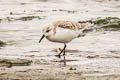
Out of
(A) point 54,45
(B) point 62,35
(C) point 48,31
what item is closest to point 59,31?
(B) point 62,35

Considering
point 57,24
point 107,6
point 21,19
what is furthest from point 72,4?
point 57,24

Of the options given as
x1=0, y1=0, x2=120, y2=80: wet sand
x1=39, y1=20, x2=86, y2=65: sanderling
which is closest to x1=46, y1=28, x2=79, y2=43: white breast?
x1=39, y1=20, x2=86, y2=65: sanderling

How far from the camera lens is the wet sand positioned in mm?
7660

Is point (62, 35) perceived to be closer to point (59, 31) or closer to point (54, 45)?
point (59, 31)

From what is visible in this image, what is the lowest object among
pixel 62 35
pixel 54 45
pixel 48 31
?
pixel 54 45

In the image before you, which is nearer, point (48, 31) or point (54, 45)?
point (48, 31)

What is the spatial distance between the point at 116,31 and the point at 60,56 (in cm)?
410

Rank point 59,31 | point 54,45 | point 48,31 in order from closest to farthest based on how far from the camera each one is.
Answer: point 48,31 < point 59,31 < point 54,45

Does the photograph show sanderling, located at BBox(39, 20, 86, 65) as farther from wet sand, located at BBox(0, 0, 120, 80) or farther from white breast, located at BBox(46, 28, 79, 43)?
wet sand, located at BBox(0, 0, 120, 80)

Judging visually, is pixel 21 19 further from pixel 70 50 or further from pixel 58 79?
pixel 58 79

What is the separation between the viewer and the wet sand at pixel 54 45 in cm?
766

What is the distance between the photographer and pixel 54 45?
38.5 feet

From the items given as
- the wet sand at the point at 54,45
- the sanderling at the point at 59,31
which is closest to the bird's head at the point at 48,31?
the sanderling at the point at 59,31

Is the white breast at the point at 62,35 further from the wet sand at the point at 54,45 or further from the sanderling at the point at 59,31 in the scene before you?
the wet sand at the point at 54,45
